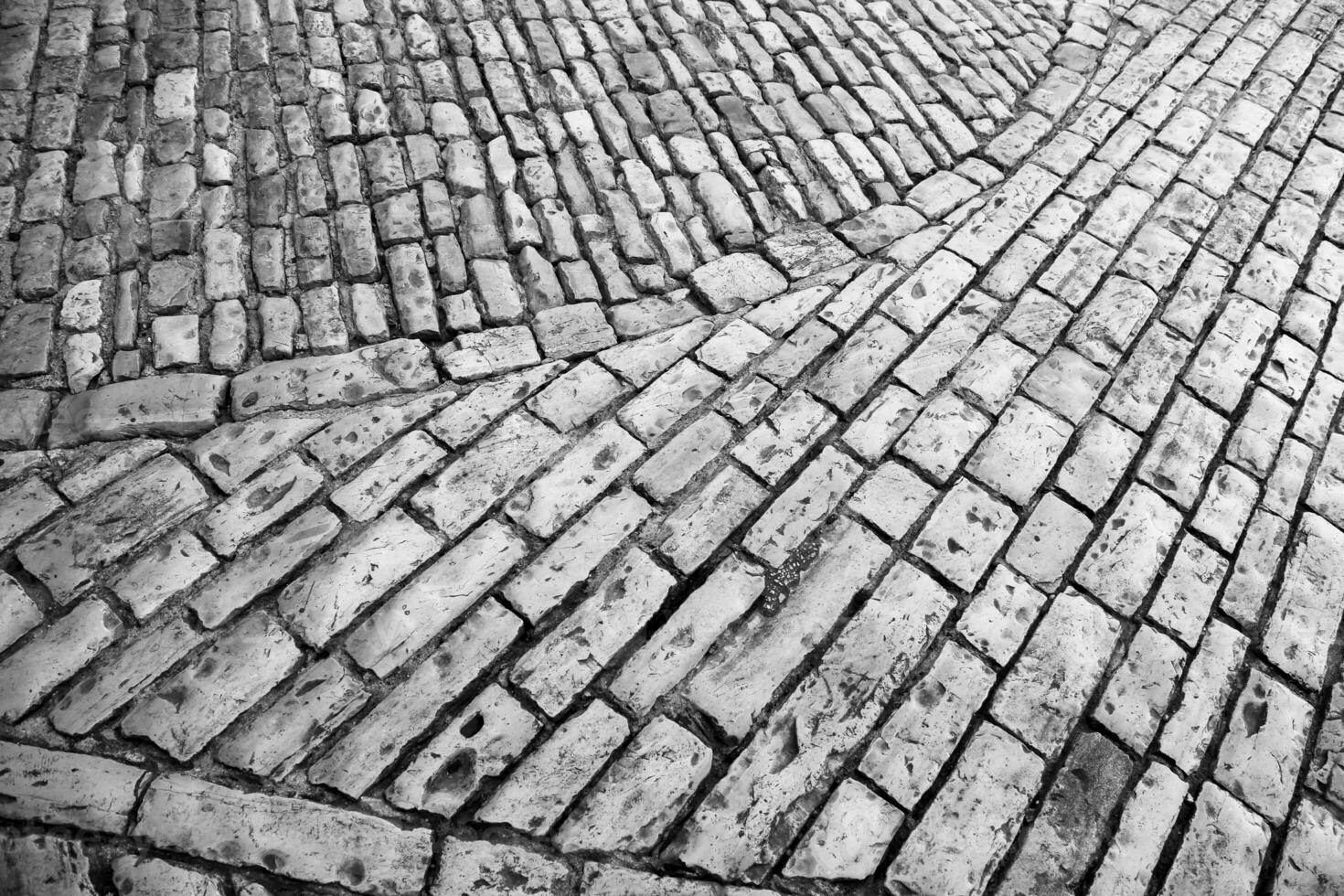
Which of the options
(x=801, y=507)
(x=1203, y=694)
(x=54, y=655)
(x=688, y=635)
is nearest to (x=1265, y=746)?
(x=1203, y=694)

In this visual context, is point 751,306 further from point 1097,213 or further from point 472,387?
point 1097,213

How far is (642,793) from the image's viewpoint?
92.3 inches

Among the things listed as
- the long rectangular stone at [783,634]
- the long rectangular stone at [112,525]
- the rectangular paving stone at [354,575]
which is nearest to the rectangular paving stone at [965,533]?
the long rectangular stone at [783,634]

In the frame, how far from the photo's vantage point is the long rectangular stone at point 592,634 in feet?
8.13

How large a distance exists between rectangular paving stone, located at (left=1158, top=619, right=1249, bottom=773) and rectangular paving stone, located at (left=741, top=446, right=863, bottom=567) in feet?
3.66

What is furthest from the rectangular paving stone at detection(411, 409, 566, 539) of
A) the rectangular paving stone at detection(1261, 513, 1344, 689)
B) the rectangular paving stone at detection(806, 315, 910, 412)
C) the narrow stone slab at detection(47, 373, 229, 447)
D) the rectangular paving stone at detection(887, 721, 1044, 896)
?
the rectangular paving stone at detection(1261, 513, 1344, 689)

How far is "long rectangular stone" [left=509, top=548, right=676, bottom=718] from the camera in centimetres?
248

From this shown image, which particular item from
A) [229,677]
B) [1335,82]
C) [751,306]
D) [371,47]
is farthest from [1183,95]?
[229,677]

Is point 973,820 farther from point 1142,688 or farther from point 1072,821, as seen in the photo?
point 1142,688

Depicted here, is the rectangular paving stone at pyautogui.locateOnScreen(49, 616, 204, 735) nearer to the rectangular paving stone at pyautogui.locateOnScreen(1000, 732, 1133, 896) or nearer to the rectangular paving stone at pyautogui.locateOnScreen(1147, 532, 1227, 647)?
the rectangular paving stone at pyautogui.locateOnScreen(1000, 732, 1133, 896)

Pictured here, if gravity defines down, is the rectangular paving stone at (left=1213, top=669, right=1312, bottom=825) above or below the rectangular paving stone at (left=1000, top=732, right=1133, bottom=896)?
above

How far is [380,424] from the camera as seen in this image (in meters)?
2.98

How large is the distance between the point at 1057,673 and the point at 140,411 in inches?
115

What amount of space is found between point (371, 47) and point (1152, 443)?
3.62 meters
